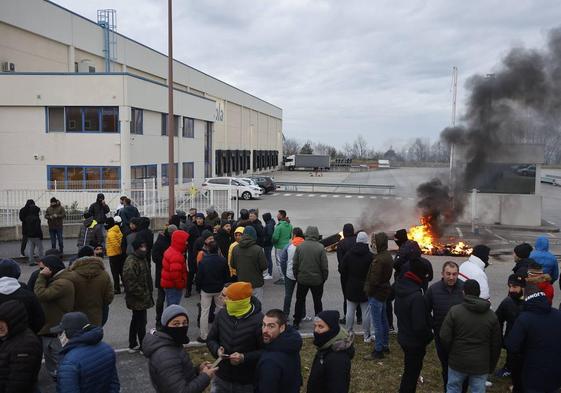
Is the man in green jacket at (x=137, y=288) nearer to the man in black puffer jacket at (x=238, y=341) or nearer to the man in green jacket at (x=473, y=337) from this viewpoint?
the man in black puffer jacket at (x=238, y=341)

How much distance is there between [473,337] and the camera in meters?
4.75

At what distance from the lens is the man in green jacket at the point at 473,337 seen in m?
4.74

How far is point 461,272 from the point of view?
6125mm

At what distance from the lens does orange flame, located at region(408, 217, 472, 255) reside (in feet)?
49.7

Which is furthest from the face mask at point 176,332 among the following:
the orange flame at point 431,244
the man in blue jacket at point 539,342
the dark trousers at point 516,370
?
the orange flame at point 431,244

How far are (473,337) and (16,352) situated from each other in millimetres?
3933

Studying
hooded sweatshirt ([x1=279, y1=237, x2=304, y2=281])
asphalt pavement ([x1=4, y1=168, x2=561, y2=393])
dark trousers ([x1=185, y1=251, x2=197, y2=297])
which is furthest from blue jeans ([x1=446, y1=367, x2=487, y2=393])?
dark trousers ([x1=185, y1=251, x2=197, y2=297])

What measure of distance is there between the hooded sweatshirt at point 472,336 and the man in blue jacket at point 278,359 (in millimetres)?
1789

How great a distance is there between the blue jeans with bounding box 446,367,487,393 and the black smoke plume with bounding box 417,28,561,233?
1350 cm

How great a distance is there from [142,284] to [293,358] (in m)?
3.55

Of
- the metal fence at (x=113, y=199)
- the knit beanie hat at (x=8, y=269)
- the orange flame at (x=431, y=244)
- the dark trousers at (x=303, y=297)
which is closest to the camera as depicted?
the knit beanie hat at (x=8, y=269)

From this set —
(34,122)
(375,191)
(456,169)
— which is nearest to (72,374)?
(456,169)

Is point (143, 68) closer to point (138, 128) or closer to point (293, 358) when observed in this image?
point (138, 128)

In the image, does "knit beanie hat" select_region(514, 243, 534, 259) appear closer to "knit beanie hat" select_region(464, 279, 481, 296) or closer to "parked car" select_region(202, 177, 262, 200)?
"knit beanie hat" select_region(464, 279, 481, 296)
